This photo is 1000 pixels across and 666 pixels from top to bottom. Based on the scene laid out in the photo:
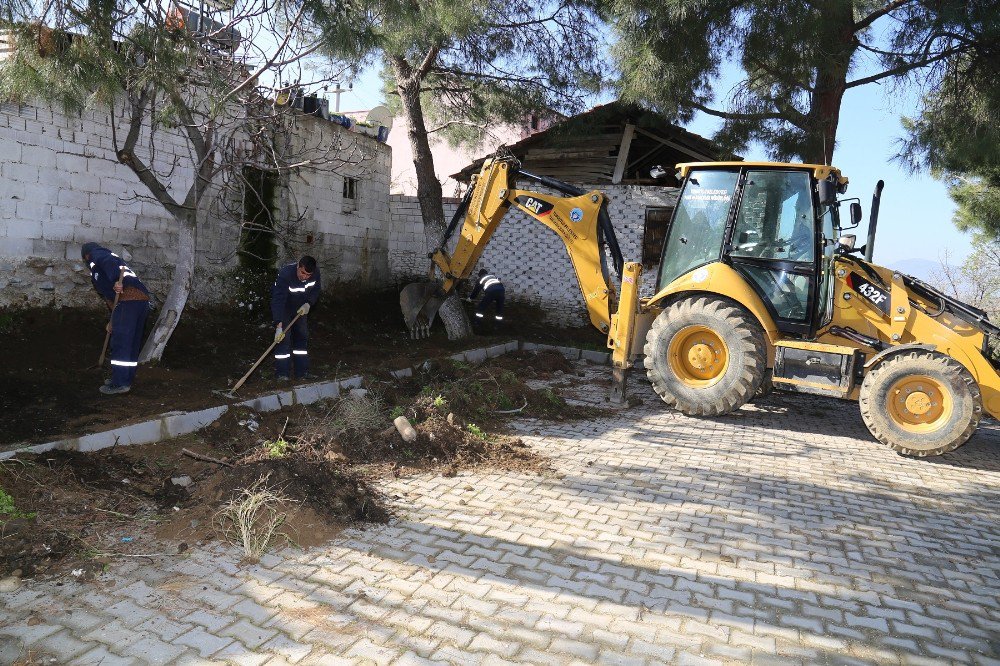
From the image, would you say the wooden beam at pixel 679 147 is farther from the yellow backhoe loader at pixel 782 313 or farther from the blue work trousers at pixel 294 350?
the blue work trousers at pixel 294 350

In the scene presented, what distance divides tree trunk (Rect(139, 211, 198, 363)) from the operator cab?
5.19 m

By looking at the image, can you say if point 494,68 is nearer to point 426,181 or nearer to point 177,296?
point 426,181

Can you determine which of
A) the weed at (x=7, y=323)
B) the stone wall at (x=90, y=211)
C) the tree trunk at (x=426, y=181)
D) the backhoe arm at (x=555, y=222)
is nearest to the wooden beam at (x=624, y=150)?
the tree trunk at (x=426, y=181)

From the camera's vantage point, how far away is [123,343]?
568 cm

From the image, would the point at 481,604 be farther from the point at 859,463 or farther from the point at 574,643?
the point at 859,463

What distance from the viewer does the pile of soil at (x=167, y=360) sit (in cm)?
506

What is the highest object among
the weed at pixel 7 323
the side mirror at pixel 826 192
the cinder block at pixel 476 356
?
the side mirror at pixel 826 192

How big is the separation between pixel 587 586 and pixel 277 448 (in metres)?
2.61

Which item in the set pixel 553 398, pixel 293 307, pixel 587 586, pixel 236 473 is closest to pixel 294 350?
pixel 293 307

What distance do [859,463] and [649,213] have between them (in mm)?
6671

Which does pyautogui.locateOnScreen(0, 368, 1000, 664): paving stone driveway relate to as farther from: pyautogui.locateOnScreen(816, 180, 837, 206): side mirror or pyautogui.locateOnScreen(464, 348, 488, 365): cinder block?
pyautogui.locateOnScreen(464, 348, 488, 365): cinder block

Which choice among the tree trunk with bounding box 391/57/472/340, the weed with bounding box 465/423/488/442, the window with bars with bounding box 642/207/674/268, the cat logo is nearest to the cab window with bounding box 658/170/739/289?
the cat logo

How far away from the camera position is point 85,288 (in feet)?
23.4

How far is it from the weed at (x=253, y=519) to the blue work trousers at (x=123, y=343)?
2655 millimetres
